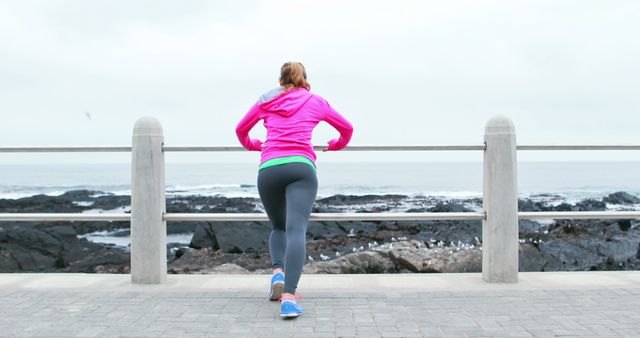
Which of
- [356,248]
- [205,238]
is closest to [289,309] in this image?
[356,248]

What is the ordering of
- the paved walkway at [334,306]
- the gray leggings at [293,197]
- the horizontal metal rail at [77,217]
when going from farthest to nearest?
the horizontal metal rail at [77,217] < the gray leggings at [293,197] < the paved walkway at [334,306]

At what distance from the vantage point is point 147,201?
466cm

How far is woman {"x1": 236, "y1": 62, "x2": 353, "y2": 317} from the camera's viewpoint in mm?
3785

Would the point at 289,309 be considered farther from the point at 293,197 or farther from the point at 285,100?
the point at 285,100

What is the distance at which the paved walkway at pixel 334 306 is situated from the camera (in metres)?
3.38

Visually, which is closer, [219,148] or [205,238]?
[219,148]

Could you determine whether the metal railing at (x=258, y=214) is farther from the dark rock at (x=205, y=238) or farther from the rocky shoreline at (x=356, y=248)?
the dark rock at (x=205, y=238)

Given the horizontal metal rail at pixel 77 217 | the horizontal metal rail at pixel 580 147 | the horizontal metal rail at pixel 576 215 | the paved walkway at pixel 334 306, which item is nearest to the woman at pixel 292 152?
the paved walkway at pixel 334 306

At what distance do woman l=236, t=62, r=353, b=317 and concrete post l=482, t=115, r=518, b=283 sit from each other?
1.42 metres

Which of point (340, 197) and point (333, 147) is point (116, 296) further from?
point (340, 197)

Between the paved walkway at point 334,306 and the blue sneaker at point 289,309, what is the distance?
0.04 meters

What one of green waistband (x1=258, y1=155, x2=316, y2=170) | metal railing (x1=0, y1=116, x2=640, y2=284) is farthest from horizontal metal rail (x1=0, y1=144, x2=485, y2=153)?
green waistband (x1=258, y1=155, x2=316, y2=170)

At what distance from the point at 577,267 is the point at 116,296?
7272 mm

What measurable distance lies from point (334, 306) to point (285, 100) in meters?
1.49
